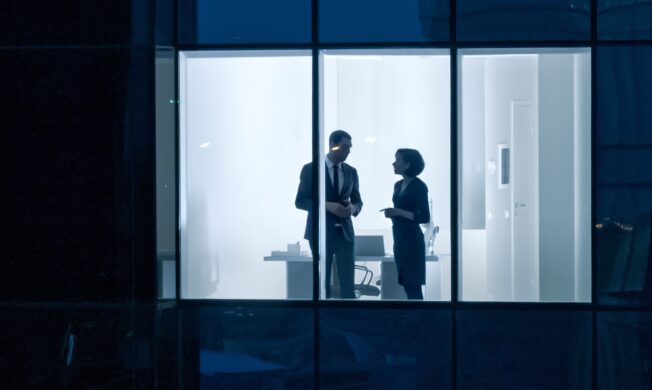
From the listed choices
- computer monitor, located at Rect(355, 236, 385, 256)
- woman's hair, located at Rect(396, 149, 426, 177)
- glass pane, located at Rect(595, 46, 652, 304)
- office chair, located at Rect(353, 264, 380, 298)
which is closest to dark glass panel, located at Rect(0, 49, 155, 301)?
office chair, located at Rect(353, 264, 380, 298)

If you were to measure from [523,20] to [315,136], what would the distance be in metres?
1.96

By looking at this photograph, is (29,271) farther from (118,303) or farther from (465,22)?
(465,22)

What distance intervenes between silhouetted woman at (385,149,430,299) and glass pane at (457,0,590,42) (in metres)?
1.34

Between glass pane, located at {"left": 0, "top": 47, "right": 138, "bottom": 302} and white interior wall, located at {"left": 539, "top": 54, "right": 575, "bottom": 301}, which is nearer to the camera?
glass pane, located at {"left": 0, "top": 47, "right": 138, "bottom": 302}

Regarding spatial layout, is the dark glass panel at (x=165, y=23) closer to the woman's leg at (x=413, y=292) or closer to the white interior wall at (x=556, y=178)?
the woman's leg at (x=413, y=292)

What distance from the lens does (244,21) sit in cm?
779

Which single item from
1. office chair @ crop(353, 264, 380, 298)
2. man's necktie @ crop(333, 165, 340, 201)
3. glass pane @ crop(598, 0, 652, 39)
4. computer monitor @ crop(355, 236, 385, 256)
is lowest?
office chair @ crop(353, 264, 380, 298)

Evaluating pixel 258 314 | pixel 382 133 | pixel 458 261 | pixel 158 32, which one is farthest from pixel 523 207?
pixel 158 32

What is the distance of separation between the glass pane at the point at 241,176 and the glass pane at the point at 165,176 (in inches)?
3.9

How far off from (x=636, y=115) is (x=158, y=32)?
397 cm

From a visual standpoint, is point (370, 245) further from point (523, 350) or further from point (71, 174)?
point (71, 174)

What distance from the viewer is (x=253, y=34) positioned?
780 centimetres

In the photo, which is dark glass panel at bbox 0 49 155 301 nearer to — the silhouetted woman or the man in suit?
the man in suit

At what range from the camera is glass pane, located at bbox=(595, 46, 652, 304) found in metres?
7.45
